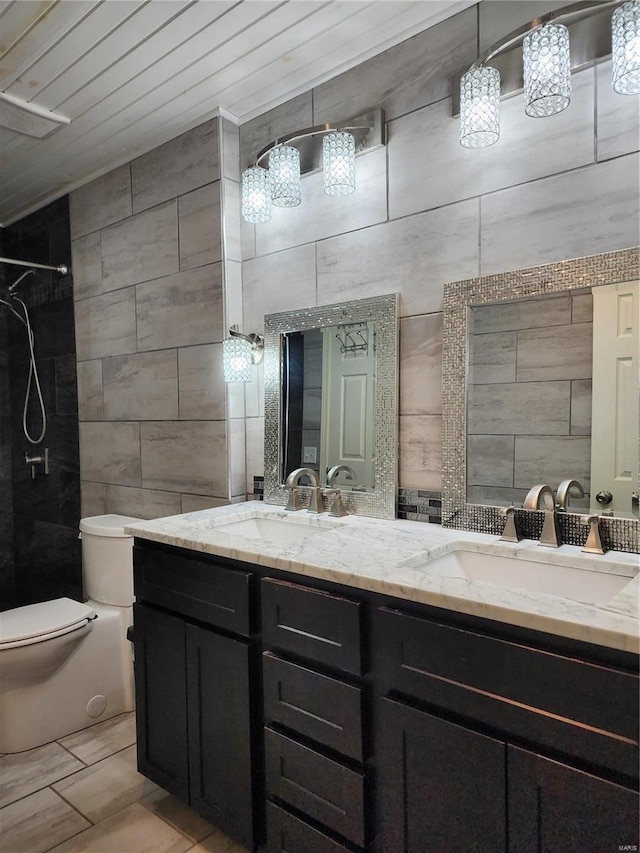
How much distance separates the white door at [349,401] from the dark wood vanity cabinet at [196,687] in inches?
24.6

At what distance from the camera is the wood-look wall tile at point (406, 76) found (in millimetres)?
1649

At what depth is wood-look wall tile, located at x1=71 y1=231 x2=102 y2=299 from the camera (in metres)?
2.77

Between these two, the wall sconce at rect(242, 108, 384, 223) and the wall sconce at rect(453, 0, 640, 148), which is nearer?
the wall sconce at rect(453, 0, 640, 148)

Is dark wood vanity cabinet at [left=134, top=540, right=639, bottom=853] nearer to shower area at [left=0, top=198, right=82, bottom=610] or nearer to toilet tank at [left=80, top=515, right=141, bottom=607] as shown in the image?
toilet tank at [left=80, top=515, right=141, bottom=607]

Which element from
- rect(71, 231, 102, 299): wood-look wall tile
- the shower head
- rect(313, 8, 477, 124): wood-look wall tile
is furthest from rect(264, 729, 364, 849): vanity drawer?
the shower head

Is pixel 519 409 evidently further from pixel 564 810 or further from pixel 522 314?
pixel 564 810

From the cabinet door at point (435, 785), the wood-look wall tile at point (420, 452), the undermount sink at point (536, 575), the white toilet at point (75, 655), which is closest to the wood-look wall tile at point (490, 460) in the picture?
the wood-look wall tile at point (420, 452)

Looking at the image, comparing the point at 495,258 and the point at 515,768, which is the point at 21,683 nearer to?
the point at 515,768

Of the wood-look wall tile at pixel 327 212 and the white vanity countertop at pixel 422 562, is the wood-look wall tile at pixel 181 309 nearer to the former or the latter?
the wood-look wall tile at pixel 327 212

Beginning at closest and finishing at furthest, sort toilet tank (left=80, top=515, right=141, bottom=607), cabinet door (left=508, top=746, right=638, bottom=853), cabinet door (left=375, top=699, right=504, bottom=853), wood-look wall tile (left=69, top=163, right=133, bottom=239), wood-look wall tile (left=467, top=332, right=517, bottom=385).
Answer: cabinet door (left=508, top=746, right=638, bottom=853) < cabinet door (left=375, top=699, right=504, bottom=853) < wood-look wall tile (left=467, top=332, right=517, bottom=385) < toilet tank (left=80, top=515, right=141, bottom=607) < wood-look wall tile (left=69, top=163, right=133, bottom=239)

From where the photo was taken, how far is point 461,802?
3.47 feet

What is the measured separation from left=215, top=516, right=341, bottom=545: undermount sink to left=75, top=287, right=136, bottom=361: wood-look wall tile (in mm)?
1101

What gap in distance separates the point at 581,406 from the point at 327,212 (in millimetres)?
1099

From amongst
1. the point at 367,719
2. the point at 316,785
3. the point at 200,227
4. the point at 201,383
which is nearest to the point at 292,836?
the point at 316,785
